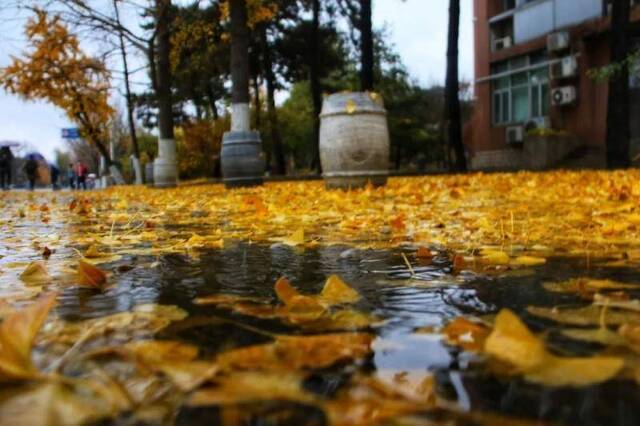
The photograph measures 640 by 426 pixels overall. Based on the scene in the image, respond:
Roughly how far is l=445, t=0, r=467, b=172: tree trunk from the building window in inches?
348

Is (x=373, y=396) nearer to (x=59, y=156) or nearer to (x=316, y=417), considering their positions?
(x=316, y=417)

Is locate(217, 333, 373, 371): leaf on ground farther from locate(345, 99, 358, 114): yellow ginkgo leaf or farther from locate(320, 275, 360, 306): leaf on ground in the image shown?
locate(345, 99, 358, 114): yellow ginkgo leaf

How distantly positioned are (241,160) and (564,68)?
56.1 ft

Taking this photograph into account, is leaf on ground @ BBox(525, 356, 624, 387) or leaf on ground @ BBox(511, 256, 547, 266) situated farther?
leaf on ground @ BBox(511, 256, 547, 266)

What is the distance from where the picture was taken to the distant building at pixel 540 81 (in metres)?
23.7

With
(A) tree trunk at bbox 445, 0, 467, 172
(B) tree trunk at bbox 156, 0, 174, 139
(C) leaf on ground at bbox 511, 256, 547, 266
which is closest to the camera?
(C) leaf on ground at bbox 511, 256, 547, 266

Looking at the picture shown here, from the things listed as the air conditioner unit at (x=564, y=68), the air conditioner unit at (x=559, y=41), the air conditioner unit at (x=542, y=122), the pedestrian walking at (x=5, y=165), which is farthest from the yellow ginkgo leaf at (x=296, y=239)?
the pedestrian walking at (x=5, y=165)

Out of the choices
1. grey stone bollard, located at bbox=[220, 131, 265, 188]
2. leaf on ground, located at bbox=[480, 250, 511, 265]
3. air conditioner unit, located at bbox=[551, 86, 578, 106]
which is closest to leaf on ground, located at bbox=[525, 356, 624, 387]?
leaf on ground, located at bbox=[480, 250, 511, 265]

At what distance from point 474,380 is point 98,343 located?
82 centimetres

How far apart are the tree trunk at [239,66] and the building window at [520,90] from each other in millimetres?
18179

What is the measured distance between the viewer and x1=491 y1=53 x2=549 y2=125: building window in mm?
27094

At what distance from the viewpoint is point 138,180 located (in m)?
28.7

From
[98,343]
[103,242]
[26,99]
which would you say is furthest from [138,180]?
[98,343]

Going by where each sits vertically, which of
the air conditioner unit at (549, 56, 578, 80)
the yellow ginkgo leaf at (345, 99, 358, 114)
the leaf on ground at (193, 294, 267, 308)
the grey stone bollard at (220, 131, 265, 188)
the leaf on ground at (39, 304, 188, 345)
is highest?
the air conditioner unit at (549, 56, 578, 80)
